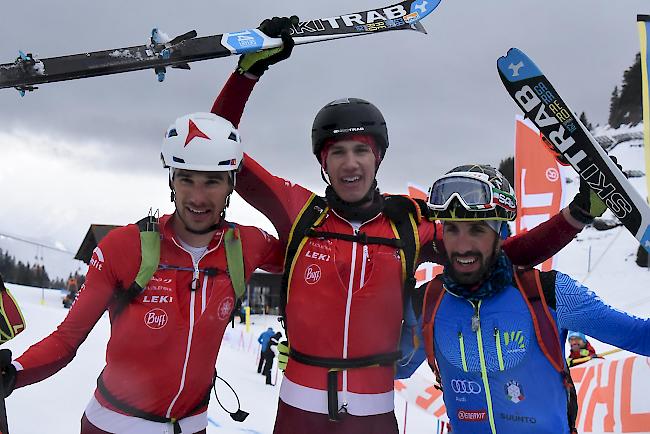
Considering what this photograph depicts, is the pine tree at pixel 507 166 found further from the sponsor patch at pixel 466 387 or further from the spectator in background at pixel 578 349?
the sponsor patch at pixel 466 387

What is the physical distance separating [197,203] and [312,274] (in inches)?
31.9

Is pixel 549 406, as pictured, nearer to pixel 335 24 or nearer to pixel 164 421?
pixel 164 421

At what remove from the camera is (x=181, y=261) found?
3160 millimetres

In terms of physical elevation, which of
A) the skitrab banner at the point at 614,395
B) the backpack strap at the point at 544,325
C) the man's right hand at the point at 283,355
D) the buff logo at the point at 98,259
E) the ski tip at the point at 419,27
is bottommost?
the skitrab banner at the point at 614,395

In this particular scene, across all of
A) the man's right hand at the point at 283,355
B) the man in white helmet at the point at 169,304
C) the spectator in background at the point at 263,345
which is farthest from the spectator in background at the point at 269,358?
the man in white helmet at the point at 169,304

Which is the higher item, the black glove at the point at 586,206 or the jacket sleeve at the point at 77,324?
the black glove at the point at 586,206

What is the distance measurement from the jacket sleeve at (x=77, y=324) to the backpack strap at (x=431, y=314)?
178 cm

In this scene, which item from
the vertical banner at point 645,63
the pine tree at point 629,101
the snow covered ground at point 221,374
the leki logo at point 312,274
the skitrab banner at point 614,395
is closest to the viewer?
the leki logo at point 312,274

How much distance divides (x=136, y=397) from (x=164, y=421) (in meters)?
0.20

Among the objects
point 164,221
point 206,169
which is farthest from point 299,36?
point 164,221

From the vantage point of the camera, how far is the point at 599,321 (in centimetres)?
285

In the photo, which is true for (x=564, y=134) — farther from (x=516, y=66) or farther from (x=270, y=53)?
(x=270, y=53)

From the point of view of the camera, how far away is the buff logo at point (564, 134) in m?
3.54

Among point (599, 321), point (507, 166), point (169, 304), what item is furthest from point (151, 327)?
point (507, 166)
